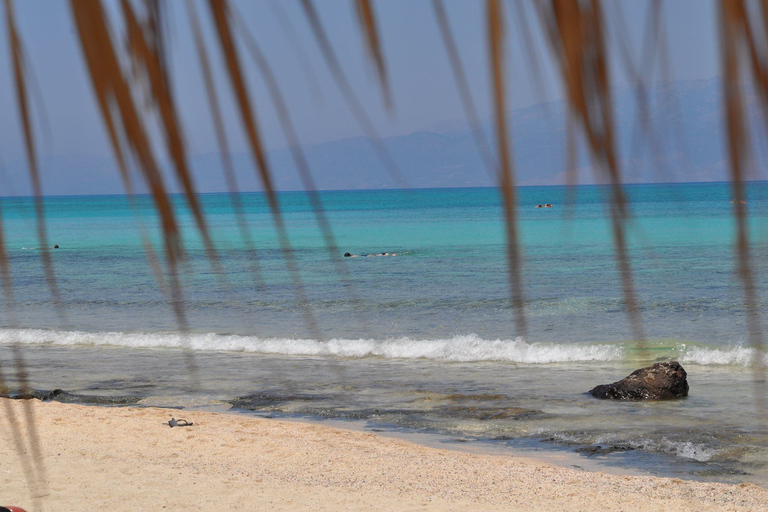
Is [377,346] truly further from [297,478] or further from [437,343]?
[297,478]

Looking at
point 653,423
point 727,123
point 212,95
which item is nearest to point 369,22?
point 212,95

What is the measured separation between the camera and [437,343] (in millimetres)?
19828

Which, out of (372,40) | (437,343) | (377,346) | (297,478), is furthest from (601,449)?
(372,40)

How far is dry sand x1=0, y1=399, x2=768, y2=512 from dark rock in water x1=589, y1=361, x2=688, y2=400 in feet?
12.6

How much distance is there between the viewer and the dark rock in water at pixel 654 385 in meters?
13.2

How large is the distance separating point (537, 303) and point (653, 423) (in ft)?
48.9

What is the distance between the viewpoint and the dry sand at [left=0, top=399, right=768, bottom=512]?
8.38 metres

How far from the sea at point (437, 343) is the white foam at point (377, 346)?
7 cm

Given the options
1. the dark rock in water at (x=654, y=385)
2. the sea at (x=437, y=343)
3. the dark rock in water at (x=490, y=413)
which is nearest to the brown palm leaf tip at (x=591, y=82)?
the sea at (x=437, y=343)

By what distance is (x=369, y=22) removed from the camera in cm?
54

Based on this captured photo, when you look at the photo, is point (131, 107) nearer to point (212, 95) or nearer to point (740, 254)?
point (212, 95)

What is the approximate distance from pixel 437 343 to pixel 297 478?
10674 mm

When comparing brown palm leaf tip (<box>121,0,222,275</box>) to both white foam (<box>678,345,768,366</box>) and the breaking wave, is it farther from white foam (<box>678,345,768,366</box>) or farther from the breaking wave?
white foam (<box>678,345,768,366</box>)

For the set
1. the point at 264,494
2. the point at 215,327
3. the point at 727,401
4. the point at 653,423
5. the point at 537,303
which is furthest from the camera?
the point at 537,303
